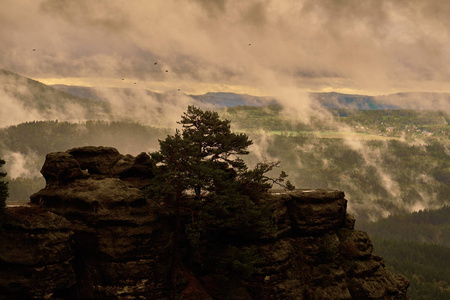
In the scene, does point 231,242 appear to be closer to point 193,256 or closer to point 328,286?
point 193,256

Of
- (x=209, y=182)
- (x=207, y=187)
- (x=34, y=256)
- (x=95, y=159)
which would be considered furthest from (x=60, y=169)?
(x=209, y=182)

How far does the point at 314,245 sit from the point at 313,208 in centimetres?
586

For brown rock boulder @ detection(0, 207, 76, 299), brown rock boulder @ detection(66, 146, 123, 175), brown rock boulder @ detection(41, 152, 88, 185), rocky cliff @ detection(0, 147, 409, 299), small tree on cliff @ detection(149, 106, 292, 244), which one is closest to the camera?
brown rock boulder @ detection(0, 207, 76, 299)

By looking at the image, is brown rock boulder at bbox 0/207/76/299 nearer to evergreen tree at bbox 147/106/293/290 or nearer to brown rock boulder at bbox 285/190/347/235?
evergreen tree at bbox 147/106/293/290

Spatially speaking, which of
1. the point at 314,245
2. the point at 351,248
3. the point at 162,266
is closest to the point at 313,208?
the point at 314,245

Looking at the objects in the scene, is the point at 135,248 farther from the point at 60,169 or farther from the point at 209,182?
the point at 60,169

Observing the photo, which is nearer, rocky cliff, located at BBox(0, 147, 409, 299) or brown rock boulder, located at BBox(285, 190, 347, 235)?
rocky cliff, located at BBox(0, 147, 409, 299)

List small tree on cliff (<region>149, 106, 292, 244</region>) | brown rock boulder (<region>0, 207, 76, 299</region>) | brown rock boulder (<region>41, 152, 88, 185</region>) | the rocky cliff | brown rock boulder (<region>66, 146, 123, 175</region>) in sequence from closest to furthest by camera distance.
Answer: brown rock boulder (<region>0, 207, 76, 299</region>) < the rocky cliff < small tree on cliff (<region>149, 106, 292, 244</region>) < brown rock boulder (<region>41, 152, 88, 185</region>) < brown rock boulder (<region>66, 146, 123, 175</region>)

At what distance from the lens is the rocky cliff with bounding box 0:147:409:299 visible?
1383 inches

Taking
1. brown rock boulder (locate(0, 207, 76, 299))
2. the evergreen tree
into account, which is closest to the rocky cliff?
brown rock boulder (locate(0, 207, 76, 299))

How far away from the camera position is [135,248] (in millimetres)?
39875

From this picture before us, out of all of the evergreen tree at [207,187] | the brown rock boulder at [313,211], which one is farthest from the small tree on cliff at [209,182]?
the brown rock boulder at [313,211]

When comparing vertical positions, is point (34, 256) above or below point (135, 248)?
above

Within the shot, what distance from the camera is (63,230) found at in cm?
3759
